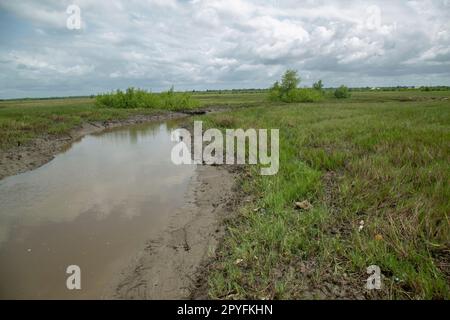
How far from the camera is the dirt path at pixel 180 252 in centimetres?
388

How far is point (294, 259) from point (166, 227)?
3.02 meters

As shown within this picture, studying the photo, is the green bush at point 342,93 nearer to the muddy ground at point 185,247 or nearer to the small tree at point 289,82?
the small tree at point 289,82

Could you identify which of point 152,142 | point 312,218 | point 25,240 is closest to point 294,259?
point 312,218

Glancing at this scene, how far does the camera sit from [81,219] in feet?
20.6

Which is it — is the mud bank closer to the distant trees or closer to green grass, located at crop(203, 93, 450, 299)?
green grass, located at crop(203, 93, 450, 299)

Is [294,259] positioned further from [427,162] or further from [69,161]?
[69,161]

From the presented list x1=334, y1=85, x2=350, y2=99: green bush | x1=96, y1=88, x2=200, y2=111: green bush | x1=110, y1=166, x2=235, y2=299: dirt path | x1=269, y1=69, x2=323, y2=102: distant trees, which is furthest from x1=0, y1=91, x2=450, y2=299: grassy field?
x1=334, y1=85, x2=350, y2=99: green bush

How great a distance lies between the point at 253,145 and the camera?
12.9m

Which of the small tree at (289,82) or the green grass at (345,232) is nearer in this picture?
the green grass at (345,232)

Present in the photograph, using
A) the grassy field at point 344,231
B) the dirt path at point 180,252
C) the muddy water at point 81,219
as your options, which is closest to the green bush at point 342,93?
the grassy field at point 344,231

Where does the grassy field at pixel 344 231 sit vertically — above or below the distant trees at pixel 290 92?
below

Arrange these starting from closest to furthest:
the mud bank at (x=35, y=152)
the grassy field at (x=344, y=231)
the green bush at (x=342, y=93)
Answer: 1. the grassy field at (x=344, y=231)
2. the mud bank at (x=35, y=152)
3. the green bush at (x=342, y=93)

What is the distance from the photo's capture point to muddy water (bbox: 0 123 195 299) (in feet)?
13.9

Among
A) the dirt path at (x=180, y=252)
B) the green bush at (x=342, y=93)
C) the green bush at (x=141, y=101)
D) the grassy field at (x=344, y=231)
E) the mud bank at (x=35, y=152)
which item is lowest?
the dirt path at (x=180, y=252)
